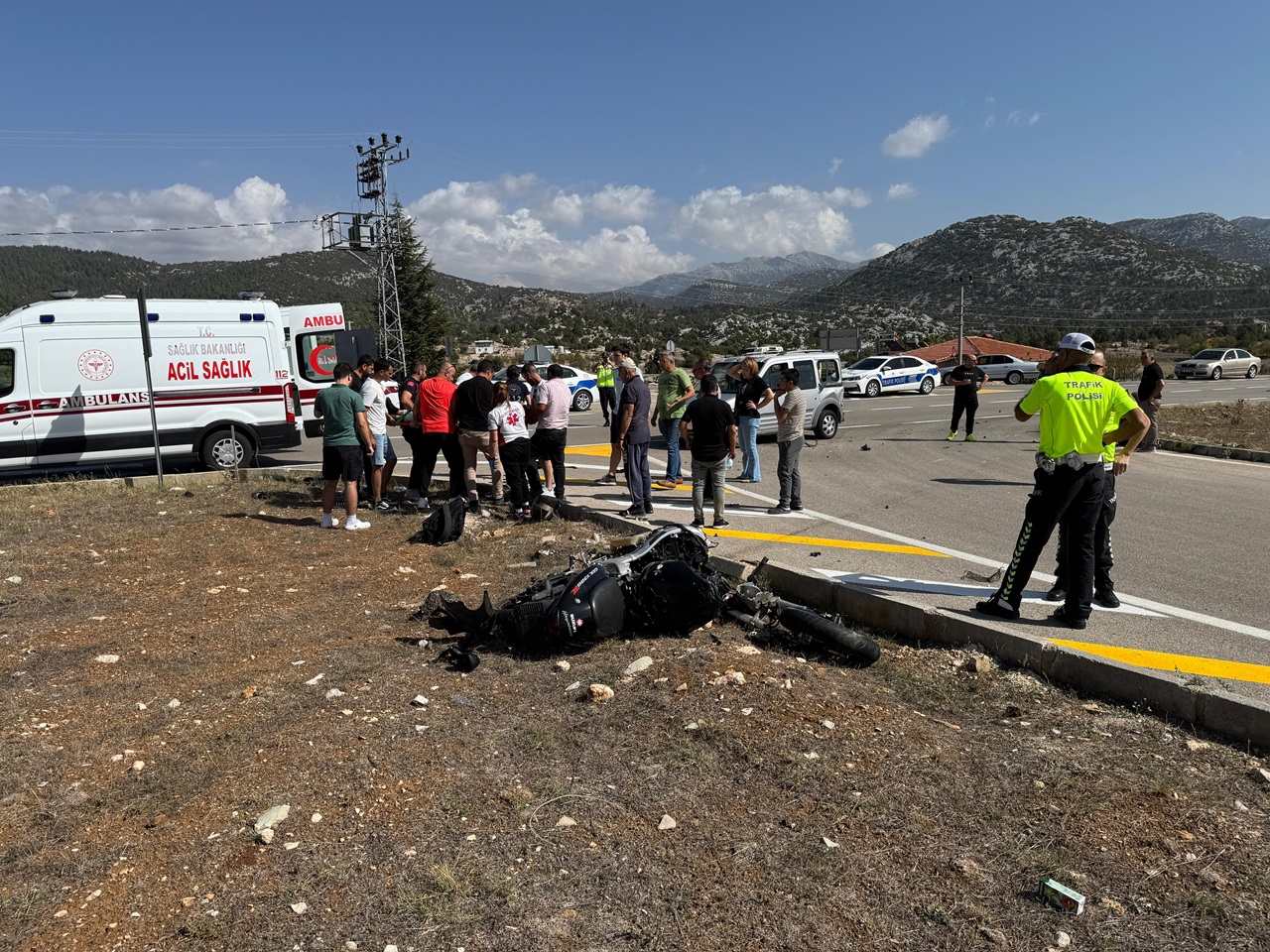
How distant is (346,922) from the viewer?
9.34ft

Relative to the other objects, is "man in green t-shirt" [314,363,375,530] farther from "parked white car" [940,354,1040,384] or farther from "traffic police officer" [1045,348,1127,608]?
"parked white car" [940,354,1040,384]

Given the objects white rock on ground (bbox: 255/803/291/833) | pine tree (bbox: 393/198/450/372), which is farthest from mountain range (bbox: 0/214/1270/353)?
white rock on ground (bbox: 255/803/291/833)

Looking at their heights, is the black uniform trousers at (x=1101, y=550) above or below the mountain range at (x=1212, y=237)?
below

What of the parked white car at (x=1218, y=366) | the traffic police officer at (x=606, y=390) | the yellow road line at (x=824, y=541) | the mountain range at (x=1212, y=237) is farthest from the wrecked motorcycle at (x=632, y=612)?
the mountain range at (x=1212, y=237)

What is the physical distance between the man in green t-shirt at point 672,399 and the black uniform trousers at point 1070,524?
5.73 metres

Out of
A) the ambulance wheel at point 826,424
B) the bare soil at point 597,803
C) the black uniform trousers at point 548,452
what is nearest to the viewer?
the bare soil at point 597,803

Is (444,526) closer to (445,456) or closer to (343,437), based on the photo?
(343,437)

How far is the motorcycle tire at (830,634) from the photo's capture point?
5023 mm

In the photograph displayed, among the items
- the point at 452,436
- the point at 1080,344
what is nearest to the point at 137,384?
the point at 452,436

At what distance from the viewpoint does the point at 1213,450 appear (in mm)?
15523

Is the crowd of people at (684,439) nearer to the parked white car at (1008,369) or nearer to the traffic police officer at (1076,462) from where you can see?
the traffic police officer at (1076,462)

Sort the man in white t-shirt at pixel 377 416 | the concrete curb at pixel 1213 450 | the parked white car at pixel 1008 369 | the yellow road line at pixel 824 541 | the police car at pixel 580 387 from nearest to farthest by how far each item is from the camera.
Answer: the yellow road line at pixel 824 541, the man in white t-shirt at pixel 377 416, the concrete curb at pixel 1213 450, the police car at pixel 580 387, the parked white car at pixel 1008 369

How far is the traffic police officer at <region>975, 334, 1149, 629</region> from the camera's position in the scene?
17.4 ft

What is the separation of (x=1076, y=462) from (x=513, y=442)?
19.5 feet
